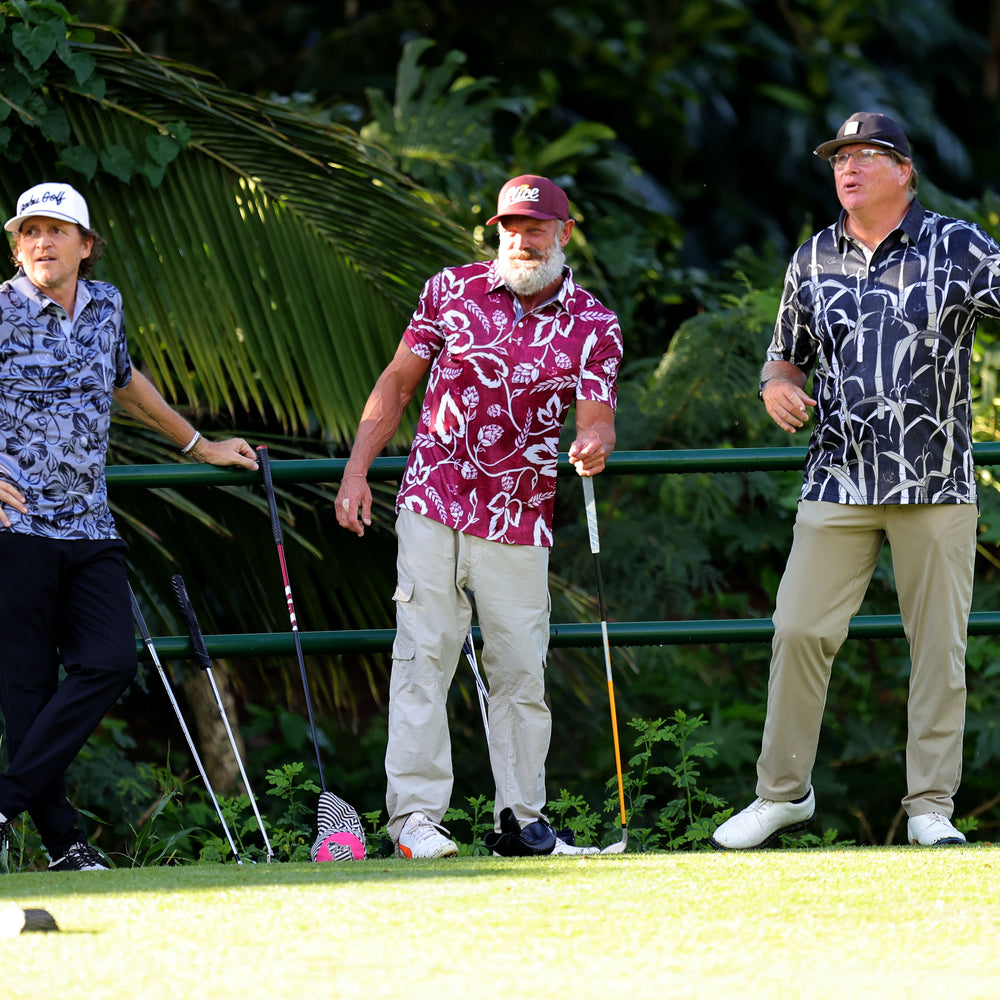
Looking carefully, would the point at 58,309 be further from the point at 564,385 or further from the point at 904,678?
the point at 904,678

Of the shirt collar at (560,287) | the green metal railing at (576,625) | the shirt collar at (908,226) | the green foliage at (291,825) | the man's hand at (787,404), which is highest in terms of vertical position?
the shirt collar at (908,226)

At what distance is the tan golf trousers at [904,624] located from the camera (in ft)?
15.2

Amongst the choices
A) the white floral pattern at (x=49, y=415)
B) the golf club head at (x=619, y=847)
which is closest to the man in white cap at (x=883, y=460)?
the golf club head at (x=619, y=847)

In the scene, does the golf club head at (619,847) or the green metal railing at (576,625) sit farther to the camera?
the green metal railing at (576,625)

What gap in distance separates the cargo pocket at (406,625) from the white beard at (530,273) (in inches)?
A: 34.0

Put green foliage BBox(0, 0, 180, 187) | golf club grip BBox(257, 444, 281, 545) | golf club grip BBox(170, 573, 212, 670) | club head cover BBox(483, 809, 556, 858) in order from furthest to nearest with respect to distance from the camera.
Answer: green foliage BBox(0, 0, 180, 187), golf club grip BBox(257, 444, 281, 545), golf club grip BBox(170, 573, 212, 670), club head cover BBox(483, 809, 556, 858)

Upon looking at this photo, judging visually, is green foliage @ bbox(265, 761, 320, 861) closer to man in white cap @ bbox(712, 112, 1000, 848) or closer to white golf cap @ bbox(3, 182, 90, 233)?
man in white cap @ bbox(712, 112, 1000, 848)

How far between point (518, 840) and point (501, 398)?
119 cm

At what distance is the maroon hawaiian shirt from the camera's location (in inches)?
183

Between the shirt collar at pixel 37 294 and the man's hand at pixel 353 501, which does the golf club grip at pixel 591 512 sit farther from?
the shirt collar at pixel 37 294

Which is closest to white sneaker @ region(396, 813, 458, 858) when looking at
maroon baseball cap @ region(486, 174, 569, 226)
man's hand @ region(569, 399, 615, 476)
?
man's hand @ region(569, 399, 615, 476)

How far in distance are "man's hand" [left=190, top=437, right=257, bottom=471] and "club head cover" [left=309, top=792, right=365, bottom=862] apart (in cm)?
102

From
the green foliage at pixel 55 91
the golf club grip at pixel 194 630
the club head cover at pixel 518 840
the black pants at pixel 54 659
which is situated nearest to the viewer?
the black pants at pixel 54 659

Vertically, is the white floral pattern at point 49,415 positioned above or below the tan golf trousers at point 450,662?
above
